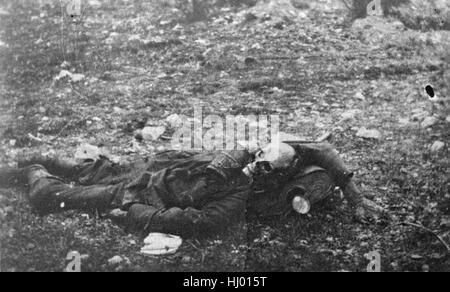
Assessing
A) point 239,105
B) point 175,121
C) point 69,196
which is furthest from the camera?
point 239,105

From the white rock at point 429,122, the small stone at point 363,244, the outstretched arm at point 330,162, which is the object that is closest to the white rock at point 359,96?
the white rock at point 429,122

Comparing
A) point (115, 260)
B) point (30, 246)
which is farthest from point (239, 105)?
point (30, 246)

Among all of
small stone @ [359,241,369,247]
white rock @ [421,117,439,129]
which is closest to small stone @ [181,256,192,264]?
small stone @ [359,241,369,247]

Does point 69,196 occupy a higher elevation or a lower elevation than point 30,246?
higher

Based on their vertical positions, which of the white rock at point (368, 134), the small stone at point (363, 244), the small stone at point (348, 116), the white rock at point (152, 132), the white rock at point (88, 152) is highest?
the small stone at point (348, 116)

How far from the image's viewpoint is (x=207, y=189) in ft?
8.50

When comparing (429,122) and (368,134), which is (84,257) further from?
(429,122)

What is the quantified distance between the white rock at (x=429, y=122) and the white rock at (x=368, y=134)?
0.32 metres

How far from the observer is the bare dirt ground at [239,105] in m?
2.52

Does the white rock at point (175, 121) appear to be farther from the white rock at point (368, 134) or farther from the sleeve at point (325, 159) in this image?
the white rock at point (368, 134)

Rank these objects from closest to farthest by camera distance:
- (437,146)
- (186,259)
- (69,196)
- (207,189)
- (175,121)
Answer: (186,259), (207,189), (69,196), (437,146), (175,121)

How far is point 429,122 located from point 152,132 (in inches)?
78.3

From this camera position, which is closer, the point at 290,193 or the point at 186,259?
the point at 186,259
